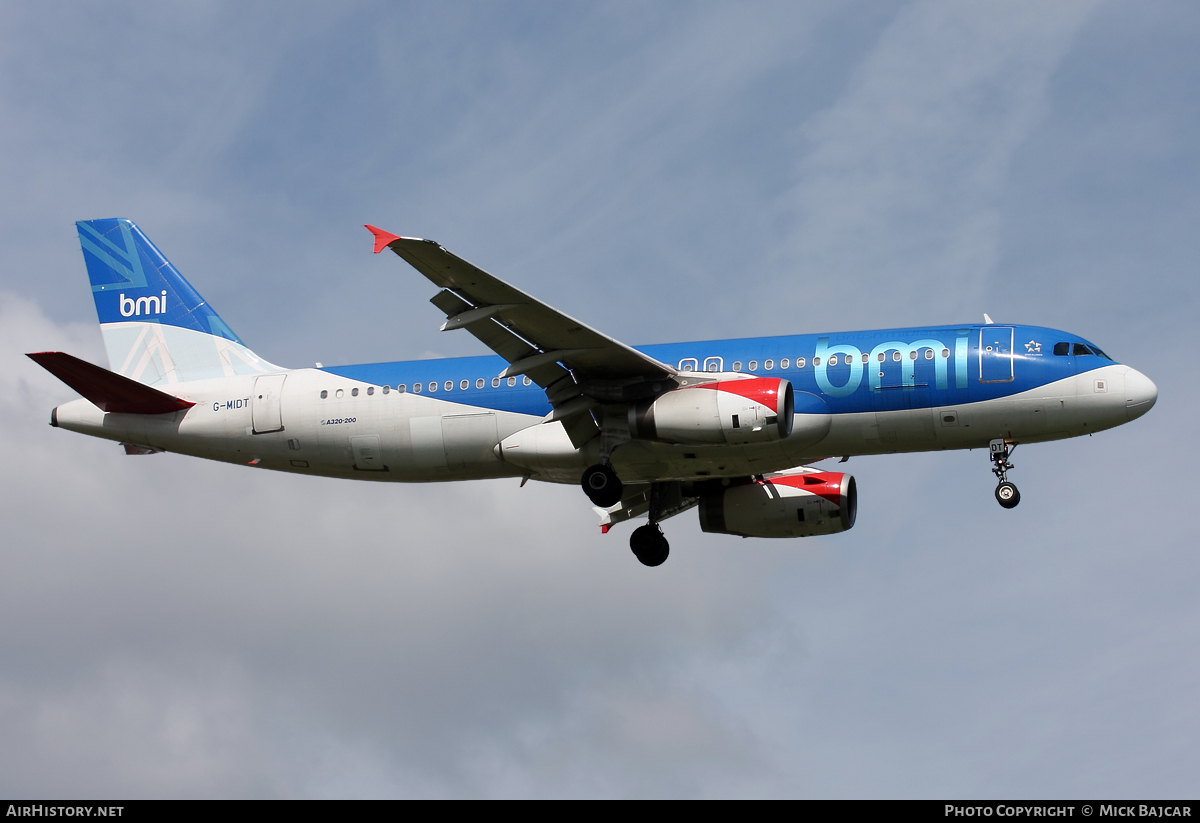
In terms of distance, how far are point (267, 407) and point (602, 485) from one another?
9.61 m

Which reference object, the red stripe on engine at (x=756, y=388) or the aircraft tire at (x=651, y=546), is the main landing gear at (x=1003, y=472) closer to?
the red stripe on engine at (x=756, y=388)

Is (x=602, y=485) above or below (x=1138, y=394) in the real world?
below

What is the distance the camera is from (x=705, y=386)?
2984 centimetres

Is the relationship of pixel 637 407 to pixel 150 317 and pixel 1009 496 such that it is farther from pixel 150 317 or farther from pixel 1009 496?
pixel 150 317

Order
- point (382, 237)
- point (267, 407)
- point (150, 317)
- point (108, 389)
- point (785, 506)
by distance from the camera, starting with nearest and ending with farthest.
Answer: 1. point (382, 237)
2. point (108, 389)
3. point (267, 407)
4. point (785, 506)
5. point (150, 317)

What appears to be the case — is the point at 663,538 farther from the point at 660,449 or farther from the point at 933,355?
the point at 933,355

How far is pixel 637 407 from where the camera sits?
30.3 metres

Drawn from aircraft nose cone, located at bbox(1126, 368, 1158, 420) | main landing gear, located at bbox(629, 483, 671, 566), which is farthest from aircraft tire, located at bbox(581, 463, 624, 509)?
aircraft nose cone, located at bbox(1126, 368, 1158, 420)

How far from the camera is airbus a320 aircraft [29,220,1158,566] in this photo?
2953cm

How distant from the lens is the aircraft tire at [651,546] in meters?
36.3

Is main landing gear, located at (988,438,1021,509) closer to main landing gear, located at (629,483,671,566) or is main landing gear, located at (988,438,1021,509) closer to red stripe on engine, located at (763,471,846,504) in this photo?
red stripe on engine, located at (763,471,846,504)

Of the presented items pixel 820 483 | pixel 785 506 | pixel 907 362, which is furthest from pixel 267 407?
pixel 907 362
